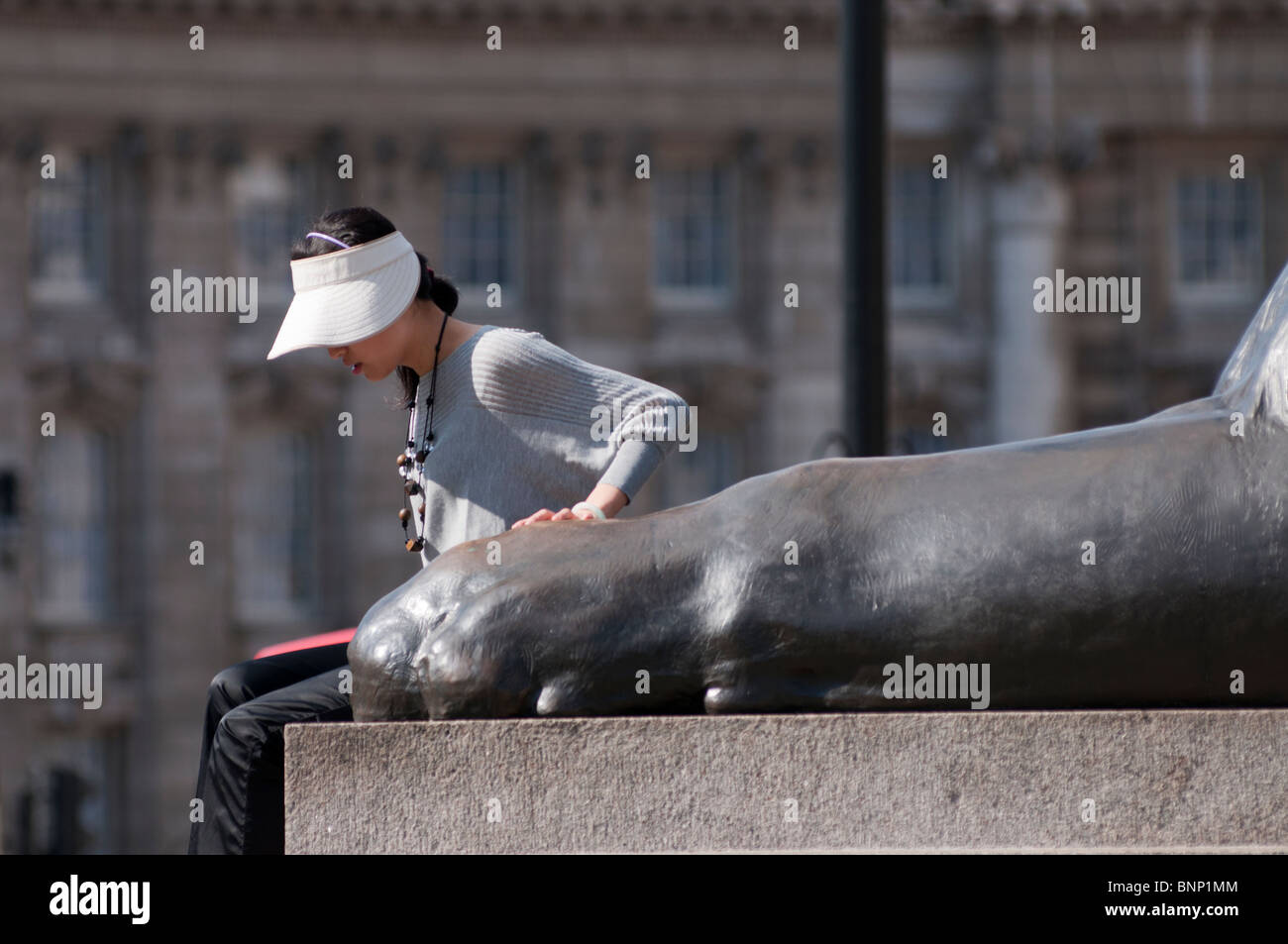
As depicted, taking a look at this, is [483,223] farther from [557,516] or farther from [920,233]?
[557,516]

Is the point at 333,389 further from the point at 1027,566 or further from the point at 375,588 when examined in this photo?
the point at 1027,566

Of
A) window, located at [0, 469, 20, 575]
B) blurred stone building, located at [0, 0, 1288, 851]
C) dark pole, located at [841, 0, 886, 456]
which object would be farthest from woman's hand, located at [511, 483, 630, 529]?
blurred stone building, located at [0, 0, 1288, 851]

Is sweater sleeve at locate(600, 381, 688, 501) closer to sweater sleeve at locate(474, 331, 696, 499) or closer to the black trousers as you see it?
sweater sleeve at locate(474, 331, 696, 499)

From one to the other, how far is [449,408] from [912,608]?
47.9 inches

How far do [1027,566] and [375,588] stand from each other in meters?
28.0

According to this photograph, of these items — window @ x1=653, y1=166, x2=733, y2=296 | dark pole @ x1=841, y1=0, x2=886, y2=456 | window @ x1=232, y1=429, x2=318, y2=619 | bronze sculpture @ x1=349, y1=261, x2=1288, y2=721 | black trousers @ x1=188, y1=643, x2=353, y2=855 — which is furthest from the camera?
window @ x1=653, y1=166, x2=733, y2=296

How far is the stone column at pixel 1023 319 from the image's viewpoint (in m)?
32.3

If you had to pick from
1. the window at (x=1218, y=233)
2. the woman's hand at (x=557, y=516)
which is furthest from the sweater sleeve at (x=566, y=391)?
the window at (x=1218, y=233)

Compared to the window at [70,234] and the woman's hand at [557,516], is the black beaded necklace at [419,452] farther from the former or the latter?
the window at [70,234]

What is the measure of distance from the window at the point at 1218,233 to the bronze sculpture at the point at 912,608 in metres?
30.2

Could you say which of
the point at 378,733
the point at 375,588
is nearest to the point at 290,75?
the point at 375,588

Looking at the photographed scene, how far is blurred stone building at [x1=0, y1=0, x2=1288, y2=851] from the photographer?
30.9 m

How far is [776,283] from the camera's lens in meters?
32.3

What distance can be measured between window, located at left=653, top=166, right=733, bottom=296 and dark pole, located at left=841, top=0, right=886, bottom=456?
85.3 feet
